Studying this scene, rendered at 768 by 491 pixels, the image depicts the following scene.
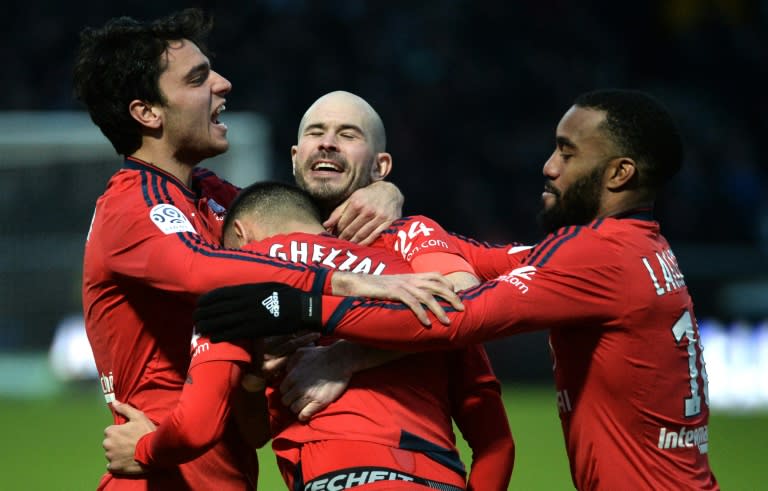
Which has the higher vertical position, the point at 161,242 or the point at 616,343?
the point at 161,242

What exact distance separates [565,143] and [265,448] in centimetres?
717

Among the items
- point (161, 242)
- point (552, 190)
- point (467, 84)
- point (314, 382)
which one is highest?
point (467, 84)

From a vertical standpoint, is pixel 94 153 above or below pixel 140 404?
above

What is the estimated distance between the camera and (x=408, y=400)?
10.8 ft

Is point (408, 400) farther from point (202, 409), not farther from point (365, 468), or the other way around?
point (202, 409)

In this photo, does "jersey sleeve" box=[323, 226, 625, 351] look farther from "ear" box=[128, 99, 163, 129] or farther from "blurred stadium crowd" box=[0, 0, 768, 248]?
"blurred stadium crowd" box=[0, 0, 768, 248]

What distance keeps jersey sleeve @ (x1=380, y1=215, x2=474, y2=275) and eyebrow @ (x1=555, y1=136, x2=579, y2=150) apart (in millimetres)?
496

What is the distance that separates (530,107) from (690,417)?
40.3 ft

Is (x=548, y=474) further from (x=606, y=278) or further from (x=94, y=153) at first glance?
(x=94, y=153)

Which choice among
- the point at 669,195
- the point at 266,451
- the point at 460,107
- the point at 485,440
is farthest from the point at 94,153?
the point at 485,440

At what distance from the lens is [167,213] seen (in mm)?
3590

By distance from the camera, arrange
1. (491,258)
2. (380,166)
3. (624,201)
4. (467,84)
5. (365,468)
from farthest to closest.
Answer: (467,84) < (380,166) < (491,258) < (624,201) < (365,468)

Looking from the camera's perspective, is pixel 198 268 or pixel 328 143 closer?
pixel 198 268

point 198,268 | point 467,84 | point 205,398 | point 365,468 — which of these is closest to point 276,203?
point 198,268
